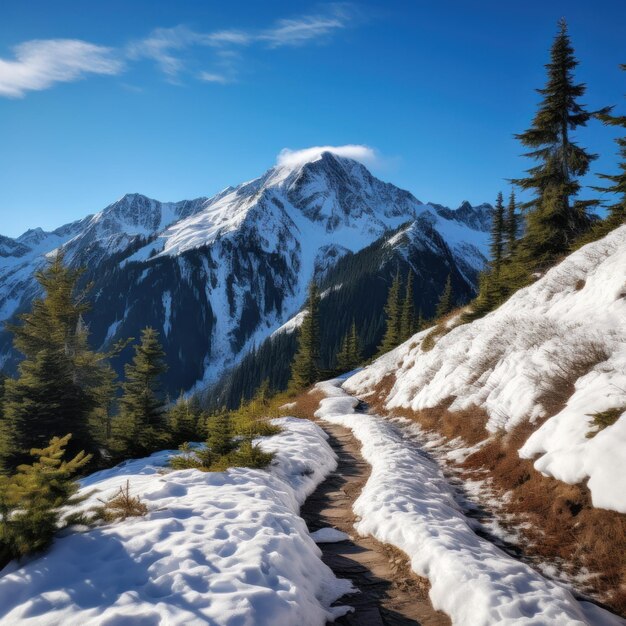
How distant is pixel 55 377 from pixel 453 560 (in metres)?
18.9

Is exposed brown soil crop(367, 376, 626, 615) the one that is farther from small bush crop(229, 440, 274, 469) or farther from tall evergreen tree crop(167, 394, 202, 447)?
tall evergreen tree crop(167, 394, 202, 447)

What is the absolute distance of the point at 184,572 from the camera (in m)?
4.48

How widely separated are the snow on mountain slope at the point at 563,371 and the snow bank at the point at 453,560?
5.76 ft

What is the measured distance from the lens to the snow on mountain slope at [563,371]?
622cm

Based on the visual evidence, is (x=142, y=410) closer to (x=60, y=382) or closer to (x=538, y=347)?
(x=60, y=382)

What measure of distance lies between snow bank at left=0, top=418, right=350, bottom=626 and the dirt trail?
299 mm

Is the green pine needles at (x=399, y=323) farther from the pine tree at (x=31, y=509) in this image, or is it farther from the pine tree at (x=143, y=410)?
the pine tree at (x=31, y=509)

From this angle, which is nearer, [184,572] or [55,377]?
[184,572]

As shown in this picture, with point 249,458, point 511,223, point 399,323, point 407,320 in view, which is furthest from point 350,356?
point 249,458

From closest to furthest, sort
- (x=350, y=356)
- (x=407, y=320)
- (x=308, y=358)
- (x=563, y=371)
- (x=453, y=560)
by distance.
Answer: (x=453, y=560), (x=563, y=371), (x=308, y=358), (x=407, y=320), (x=350, y=356)

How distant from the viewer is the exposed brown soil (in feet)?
16.6

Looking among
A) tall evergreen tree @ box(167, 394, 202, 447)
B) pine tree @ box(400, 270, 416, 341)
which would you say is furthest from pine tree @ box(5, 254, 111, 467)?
pine tree @ box(400, 270, 416, 341)

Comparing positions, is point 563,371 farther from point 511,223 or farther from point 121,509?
point 511,223

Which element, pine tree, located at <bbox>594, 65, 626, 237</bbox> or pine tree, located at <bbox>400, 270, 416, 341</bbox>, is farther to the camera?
pine tree, located at <bbox>400, 270, 416, 341</bbox>
